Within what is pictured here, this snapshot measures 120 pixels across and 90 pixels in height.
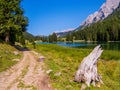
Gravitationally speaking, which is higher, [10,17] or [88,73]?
[10,17]

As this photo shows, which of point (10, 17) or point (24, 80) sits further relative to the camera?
point (10, 17)

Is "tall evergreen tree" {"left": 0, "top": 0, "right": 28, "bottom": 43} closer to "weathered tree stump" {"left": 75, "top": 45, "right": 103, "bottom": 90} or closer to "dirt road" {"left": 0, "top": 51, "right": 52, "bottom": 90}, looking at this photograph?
"dirt road" {"left": 0, "top": 51, "right": 52, "bottom": 90}

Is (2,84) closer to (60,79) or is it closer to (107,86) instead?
(60,79)

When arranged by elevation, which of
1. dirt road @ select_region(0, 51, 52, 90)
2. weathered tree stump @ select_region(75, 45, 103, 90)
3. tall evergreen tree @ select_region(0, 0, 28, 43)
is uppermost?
tall evergreen tree @ select_region(0, 0, 28, 43)

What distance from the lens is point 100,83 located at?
2662 centimetres

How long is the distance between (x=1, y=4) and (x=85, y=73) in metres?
51.9

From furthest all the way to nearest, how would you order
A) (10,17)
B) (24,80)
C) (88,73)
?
(10,17) → (24,80) → (88,73)

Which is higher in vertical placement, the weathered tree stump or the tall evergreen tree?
the tall evergreen tree

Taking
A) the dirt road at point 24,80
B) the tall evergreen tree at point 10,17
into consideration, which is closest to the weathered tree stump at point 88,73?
the dirt road at point 24,80

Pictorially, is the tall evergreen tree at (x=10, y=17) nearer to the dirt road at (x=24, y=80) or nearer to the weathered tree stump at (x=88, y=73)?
the dirt road at (x=24, y=80)

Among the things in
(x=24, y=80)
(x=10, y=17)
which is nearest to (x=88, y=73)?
(x=24, y=80)

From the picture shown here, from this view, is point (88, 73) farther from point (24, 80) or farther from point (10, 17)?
point (10, 17)

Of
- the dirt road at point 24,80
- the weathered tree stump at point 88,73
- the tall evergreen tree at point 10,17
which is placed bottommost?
the dirt road at point 24,80

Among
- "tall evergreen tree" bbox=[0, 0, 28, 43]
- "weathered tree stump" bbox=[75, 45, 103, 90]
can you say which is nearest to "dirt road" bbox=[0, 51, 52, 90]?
"weathered tree stump" bbox=[75, 45, 103, 90]
